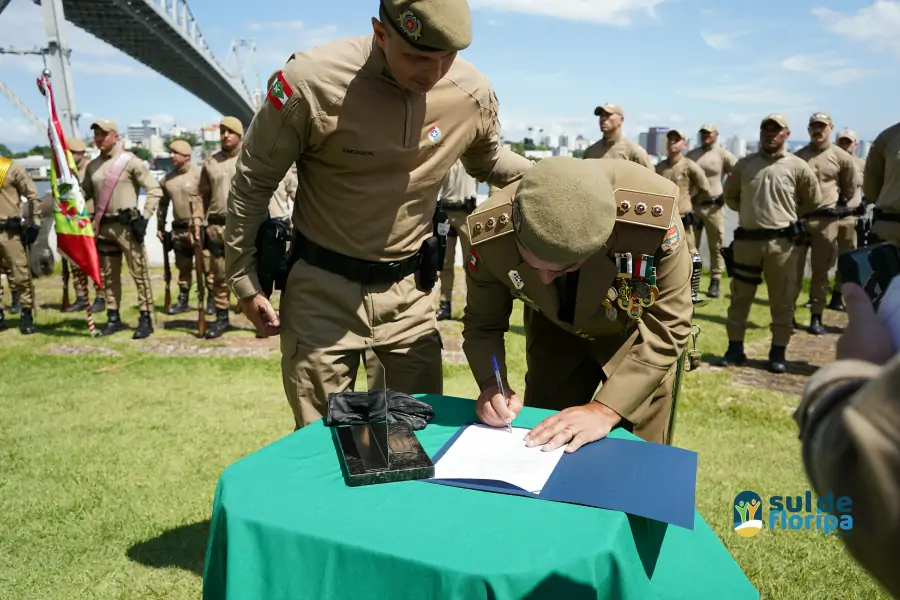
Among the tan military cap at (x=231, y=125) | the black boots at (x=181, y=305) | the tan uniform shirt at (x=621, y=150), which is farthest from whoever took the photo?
the black boots at (x=181, y=305)

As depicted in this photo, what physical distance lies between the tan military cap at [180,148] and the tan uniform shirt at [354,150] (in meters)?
6.55

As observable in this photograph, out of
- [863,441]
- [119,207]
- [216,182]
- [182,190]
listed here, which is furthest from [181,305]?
[863,441]

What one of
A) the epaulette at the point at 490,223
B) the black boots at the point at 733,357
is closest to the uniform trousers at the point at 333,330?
the epaulette at the point at 490,223

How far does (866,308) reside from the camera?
3.42ft

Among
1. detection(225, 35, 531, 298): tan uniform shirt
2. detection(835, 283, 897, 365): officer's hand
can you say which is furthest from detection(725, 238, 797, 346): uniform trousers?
detection(835, 283, 897, 365): officer's hand

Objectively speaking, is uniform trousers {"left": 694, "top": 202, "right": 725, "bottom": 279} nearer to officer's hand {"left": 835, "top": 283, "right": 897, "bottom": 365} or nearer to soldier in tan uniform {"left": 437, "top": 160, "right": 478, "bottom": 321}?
soldier in tan uniform {"left": 437, "top": 160, "right": 478, "bottom": 321}

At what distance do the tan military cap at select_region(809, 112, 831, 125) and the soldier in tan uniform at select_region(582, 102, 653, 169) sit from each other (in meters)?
1.93

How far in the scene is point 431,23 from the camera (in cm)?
216

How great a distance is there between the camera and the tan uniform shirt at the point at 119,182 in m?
7.78

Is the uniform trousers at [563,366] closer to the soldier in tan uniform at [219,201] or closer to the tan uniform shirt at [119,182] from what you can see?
the soldier in tan uniform at [219,201]

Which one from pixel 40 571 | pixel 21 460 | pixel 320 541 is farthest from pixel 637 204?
pixel 21 460

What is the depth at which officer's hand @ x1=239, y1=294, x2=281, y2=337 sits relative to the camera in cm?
263

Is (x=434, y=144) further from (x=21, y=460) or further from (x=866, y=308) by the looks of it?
(x=21, y=460)

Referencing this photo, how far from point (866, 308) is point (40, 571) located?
3.46 m
